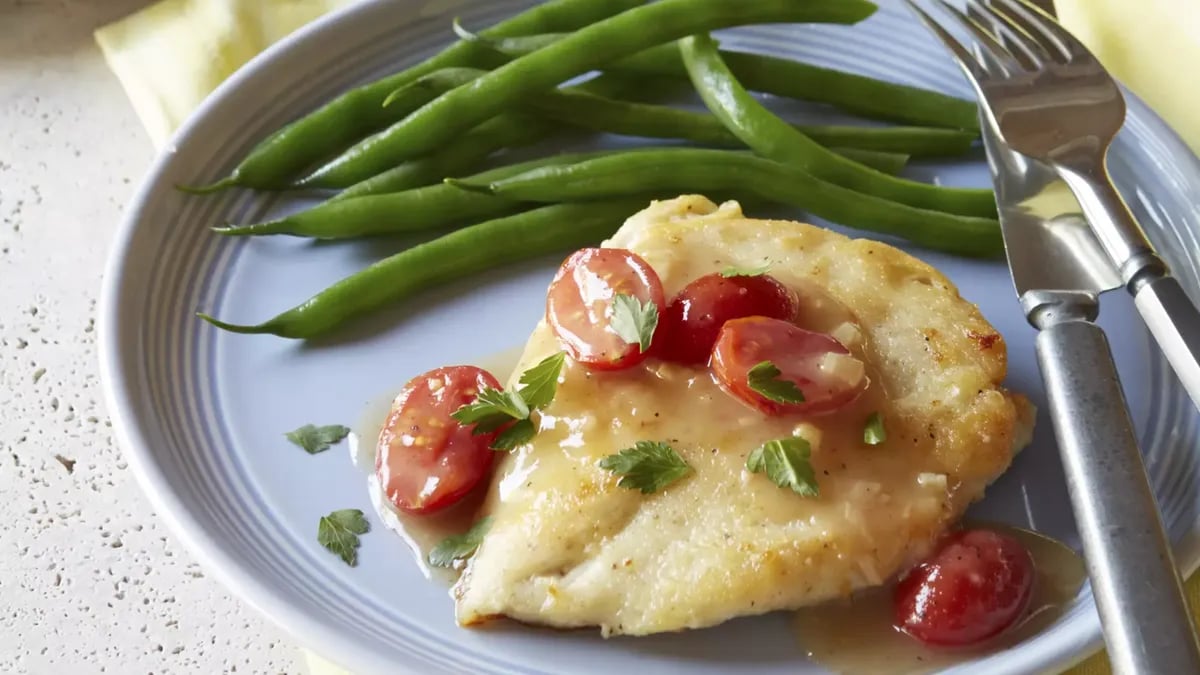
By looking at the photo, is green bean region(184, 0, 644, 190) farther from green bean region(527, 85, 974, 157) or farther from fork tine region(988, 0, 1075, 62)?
fork tine region(988, 0, 1075, 62)

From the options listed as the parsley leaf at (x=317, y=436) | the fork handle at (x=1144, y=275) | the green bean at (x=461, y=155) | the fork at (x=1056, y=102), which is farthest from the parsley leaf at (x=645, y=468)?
the green bean at (x=461, y=155)

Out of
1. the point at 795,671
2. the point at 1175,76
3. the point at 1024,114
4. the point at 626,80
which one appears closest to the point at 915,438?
the point at 795,671

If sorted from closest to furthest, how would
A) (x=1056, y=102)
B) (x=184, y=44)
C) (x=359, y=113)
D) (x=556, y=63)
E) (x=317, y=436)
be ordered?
(x=317, y=436)
(x=1056, y=102)
(x=556, y=63)
(x=359, y=113)
(x=184, y=44)

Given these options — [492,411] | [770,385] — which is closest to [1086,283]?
[770,385]

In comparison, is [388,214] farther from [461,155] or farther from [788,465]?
[788,465]

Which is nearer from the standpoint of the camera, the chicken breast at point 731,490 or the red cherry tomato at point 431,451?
the chicken breast at point 731,490

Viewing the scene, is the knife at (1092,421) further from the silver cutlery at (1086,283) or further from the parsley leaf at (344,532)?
the parsley leaf at (344,532)

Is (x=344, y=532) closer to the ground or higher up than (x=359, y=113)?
closer to the ground
